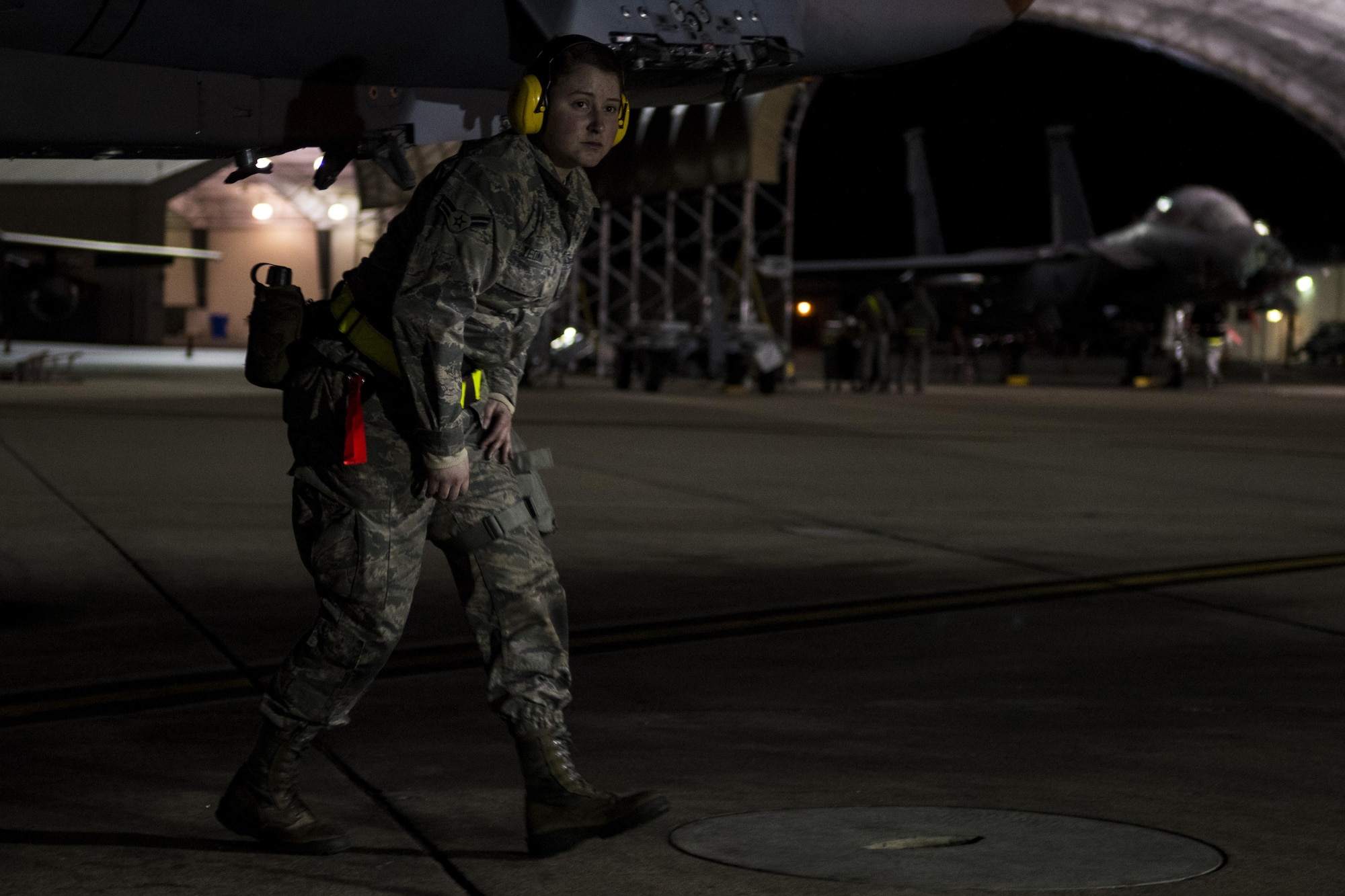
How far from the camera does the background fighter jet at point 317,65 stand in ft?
20.1

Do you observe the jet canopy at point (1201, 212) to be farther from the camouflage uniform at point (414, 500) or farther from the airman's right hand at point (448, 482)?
the airman's right hand at point (448, 482)

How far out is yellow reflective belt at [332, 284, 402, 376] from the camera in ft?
11.6

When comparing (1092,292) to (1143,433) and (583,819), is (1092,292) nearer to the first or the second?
(1143,433)

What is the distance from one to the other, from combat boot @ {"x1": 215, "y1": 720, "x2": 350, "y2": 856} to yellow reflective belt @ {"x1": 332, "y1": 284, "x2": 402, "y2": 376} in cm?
82

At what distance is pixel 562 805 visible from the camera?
353cm

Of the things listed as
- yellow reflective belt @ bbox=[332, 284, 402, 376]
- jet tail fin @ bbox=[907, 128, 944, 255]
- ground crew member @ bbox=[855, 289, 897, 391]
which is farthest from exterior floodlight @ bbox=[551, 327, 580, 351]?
yellow reflective belt @ bbox=[332, 284, 402, 376]

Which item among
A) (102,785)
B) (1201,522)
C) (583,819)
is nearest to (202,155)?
(102,785)

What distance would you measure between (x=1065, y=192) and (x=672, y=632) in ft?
116

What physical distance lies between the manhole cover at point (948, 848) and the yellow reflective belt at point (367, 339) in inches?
48.8

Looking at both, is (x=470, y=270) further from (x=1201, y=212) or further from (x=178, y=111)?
(x=1201, y=212)

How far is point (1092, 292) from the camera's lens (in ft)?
114

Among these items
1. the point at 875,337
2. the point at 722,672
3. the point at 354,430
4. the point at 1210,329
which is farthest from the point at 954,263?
the point at 354,430

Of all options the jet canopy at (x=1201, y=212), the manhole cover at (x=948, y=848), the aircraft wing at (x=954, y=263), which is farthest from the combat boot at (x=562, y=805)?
the aircraft wing at (x=954, y=263)

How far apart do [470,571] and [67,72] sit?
364cm
